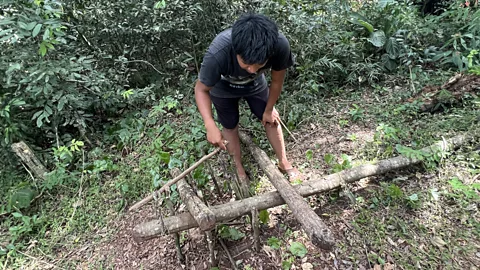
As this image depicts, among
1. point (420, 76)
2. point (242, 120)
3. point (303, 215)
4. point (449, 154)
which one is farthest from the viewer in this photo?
point (420, 76)

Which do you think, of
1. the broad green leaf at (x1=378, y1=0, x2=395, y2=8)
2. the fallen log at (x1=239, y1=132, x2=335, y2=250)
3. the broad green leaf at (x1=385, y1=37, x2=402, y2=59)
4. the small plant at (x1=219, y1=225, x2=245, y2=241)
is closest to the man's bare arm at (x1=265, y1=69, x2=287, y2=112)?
the fallen log at (x1=239, y1=132, x2=335, y2=250)

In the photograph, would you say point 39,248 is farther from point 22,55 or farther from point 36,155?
point 22,55

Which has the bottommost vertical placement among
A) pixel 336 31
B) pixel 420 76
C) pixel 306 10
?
pixel 420 76

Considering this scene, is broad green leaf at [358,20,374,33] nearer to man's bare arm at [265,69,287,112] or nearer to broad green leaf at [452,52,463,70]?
broad green leaf at [452,52,463,70]

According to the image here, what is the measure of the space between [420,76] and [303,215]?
279 centimetres

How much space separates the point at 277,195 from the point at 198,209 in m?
0.61

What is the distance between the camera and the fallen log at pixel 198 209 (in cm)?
183

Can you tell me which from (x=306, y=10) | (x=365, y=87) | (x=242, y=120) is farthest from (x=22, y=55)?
(x=365, y=87)

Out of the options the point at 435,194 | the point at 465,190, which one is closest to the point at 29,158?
the point at 435,194

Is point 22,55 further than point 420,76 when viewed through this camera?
No

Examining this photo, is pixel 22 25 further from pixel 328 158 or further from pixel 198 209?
→ pixel 328 158

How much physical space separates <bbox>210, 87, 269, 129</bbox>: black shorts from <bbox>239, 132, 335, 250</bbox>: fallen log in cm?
37

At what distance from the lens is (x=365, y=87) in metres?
3.80

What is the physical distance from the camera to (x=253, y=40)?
166 centimetres
